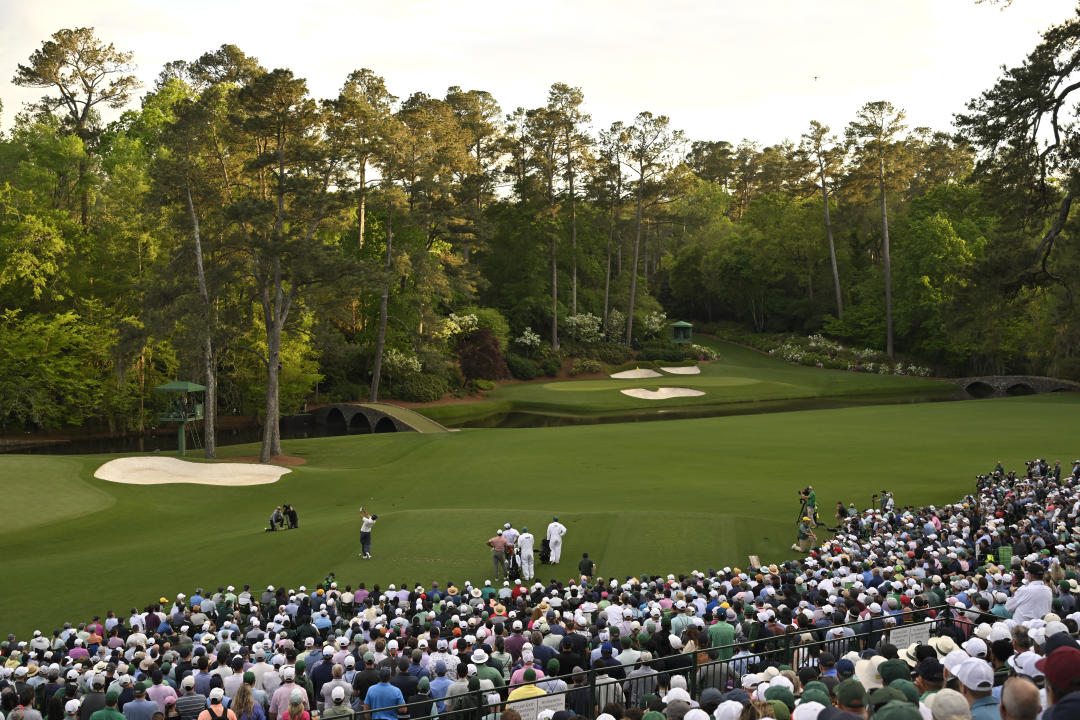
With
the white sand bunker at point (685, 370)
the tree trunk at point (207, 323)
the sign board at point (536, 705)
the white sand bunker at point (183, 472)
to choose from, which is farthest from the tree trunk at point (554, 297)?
the sign board at point (536, 705)

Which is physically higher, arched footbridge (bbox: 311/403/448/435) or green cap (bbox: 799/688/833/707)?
green cap (bbox: 799/688/833/707)

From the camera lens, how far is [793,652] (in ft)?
35.8

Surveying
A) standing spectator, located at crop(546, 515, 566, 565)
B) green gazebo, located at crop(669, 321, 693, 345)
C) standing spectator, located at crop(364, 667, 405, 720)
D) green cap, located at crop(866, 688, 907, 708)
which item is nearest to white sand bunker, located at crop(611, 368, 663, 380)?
green gazebo, located at crop(669, 321, 693, 345)

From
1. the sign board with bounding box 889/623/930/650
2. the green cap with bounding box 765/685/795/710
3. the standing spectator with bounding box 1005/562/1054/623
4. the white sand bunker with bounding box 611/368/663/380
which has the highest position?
the white sand bunker with bounding box 611/368/663/380

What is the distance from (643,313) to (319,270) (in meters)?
51.1

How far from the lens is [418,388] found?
195ft

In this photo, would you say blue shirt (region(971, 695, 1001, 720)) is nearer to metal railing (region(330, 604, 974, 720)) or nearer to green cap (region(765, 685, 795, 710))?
green cap (region(765, 685, 795, 710))

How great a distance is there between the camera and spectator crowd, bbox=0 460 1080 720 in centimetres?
709

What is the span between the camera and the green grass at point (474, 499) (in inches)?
790

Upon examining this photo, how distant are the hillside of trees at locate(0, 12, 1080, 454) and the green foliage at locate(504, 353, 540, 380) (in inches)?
10.6

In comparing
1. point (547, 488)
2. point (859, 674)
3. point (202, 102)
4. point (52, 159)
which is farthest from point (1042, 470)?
point (52, 159)

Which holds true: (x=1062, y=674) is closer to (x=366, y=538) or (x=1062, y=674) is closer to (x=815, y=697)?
(x=815, y=697)

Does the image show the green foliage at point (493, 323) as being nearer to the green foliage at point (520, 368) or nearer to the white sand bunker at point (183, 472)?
the green foliage at point (520, 368)

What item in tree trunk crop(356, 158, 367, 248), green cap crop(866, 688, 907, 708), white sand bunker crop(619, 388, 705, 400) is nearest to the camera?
green cap crop(866, 688, 907, 708)
